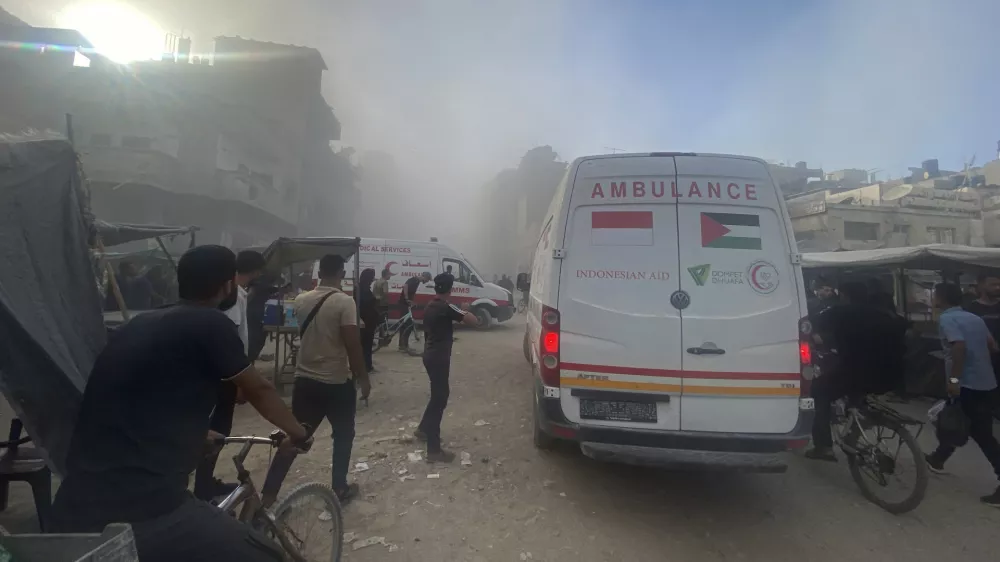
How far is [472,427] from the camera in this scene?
230 inches

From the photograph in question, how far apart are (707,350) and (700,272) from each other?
60 centimetres

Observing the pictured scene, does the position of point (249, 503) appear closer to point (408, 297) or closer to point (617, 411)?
point (617, 411)

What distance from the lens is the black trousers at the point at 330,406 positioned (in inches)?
141

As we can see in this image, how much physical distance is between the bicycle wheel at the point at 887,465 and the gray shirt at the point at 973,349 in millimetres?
845

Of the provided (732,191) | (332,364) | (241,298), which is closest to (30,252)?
(241,298)

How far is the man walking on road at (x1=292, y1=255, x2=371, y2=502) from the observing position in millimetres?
3576

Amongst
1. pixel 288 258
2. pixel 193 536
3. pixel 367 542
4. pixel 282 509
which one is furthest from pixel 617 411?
pixel 288 258

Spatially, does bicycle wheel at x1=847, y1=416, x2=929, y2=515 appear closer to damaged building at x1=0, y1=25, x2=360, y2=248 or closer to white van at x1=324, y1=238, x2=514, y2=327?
white van at x1=324, y1=238, x2=514, y2=327

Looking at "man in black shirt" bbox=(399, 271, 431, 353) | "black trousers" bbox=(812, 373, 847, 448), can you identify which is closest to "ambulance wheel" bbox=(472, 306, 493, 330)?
"man in black shirt" bbox=(399, 271, 431, 353)

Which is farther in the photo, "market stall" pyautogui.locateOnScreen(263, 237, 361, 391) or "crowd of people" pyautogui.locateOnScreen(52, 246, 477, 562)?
"market stall" pyautogui.locateOnScreen(263, 237, 361, 391)

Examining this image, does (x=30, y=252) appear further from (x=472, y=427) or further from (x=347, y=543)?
(x=472, y=427)

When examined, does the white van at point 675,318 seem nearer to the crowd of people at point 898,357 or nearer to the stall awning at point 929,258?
the crowd of people at point 898,357

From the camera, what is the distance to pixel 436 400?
190 inches

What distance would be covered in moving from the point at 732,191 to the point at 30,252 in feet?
15.9
